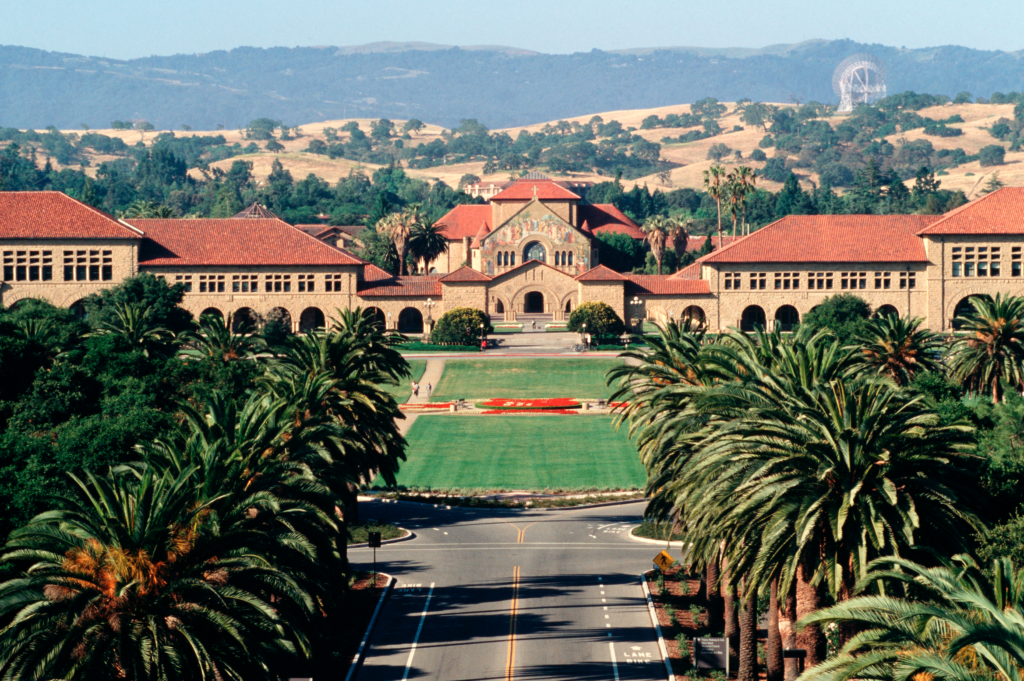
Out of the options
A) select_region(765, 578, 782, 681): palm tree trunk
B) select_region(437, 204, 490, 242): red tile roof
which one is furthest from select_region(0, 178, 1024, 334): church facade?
select_region(765, 578, 782, 681): palm tree trunk

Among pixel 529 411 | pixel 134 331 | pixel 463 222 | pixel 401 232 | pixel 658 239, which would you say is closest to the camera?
pixel 134 331

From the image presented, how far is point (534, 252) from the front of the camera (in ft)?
436

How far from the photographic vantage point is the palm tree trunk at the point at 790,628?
30562 mm

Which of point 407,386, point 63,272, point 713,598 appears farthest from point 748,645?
point 63,272

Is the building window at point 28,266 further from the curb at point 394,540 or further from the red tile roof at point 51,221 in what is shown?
the curb at point 394,540

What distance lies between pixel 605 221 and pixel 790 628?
389 ft

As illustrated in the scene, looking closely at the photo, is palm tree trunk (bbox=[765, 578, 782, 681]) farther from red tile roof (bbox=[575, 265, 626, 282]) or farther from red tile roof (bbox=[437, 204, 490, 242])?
red tile roof (bbox=[437, 204, 490, 242])

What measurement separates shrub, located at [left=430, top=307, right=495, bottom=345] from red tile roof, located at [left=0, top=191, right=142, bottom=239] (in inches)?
989

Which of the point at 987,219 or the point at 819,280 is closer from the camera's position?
the point at 987,219

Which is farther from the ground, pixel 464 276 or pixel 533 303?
pixel 464 276

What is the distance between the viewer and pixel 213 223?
110 metres

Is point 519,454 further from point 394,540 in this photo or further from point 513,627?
point 513,627

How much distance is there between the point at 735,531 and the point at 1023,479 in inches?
411

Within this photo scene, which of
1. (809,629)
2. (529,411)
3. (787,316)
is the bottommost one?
(809,629)
